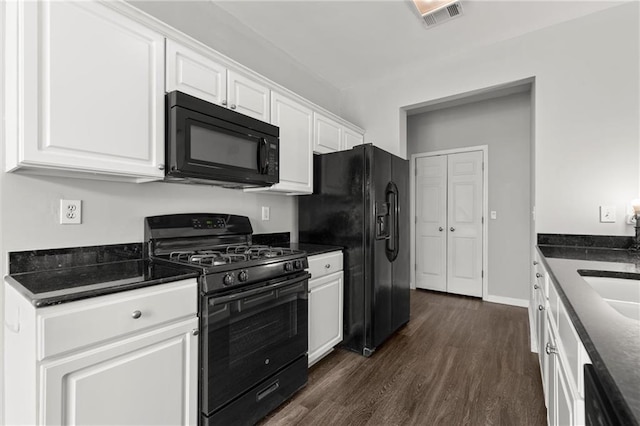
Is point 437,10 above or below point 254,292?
above

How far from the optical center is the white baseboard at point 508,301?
12.3 ft

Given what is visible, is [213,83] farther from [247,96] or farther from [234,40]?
[234,40]

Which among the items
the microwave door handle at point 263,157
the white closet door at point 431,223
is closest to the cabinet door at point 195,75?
the microwave door handle at point 263,157

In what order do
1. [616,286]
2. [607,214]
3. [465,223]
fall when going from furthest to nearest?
[465,223]
[607,214]
[616,286]

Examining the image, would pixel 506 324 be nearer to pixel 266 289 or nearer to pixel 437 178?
pixel 437 178

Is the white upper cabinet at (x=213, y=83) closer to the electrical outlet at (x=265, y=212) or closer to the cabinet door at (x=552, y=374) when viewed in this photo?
the electrical outlet at (x=265, y=212)

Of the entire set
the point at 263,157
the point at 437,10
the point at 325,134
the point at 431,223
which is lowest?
the point at 431,223

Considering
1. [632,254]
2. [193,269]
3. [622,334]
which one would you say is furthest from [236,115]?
[632,254]

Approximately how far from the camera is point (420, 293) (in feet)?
14.5

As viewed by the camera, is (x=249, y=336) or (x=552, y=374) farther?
(x=249, y=336)

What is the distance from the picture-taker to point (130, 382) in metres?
1.20

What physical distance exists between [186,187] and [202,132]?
506 millimetres

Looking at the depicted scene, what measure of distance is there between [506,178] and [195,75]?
3813 millimetres

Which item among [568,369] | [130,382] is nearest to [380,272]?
[568,369]
